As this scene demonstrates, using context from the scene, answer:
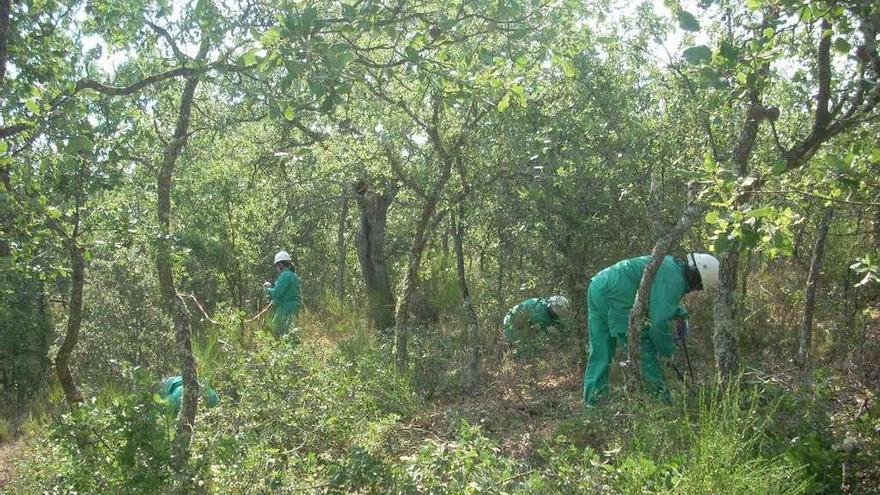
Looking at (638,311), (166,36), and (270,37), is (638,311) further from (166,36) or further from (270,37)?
(166,36)

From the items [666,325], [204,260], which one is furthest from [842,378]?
[204,260]

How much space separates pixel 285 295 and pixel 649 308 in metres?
5.81

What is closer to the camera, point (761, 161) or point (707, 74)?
point (707, 74)

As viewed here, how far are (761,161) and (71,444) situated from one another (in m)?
5.56

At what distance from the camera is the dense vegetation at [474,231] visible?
139 inches

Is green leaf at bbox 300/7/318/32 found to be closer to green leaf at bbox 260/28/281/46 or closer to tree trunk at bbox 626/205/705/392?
green leaf at bbox 260/28/281/46

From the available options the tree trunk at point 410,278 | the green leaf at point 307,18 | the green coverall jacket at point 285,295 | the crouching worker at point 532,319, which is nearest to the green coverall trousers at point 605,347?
the crouching worker at point 532,319

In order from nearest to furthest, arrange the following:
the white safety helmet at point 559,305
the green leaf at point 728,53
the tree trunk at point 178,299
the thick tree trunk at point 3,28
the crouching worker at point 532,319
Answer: the green leaf at point 728,53 < the thick tree trunk at point 3,28 < the tree trunk at point 178,299 < the white safety helmet at point 559,305 < the crouching worker at point 532,319

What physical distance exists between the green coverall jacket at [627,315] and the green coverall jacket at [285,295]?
197 inches

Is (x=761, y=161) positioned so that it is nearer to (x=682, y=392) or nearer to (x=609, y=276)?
(x=609, y=276)

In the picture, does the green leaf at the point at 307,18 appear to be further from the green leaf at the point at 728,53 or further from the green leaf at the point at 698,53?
the green leaf at the point at 728,53

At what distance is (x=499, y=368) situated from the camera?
24.5 feet

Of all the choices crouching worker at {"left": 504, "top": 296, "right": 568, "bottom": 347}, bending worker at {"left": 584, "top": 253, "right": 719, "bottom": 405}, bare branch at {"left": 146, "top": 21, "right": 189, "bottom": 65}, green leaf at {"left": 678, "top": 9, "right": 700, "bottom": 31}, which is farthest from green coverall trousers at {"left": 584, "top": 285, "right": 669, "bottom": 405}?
bare branch at {"left": 146, "top": 21, "right": 189, "bottom": 65}

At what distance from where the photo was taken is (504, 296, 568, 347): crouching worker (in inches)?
280
